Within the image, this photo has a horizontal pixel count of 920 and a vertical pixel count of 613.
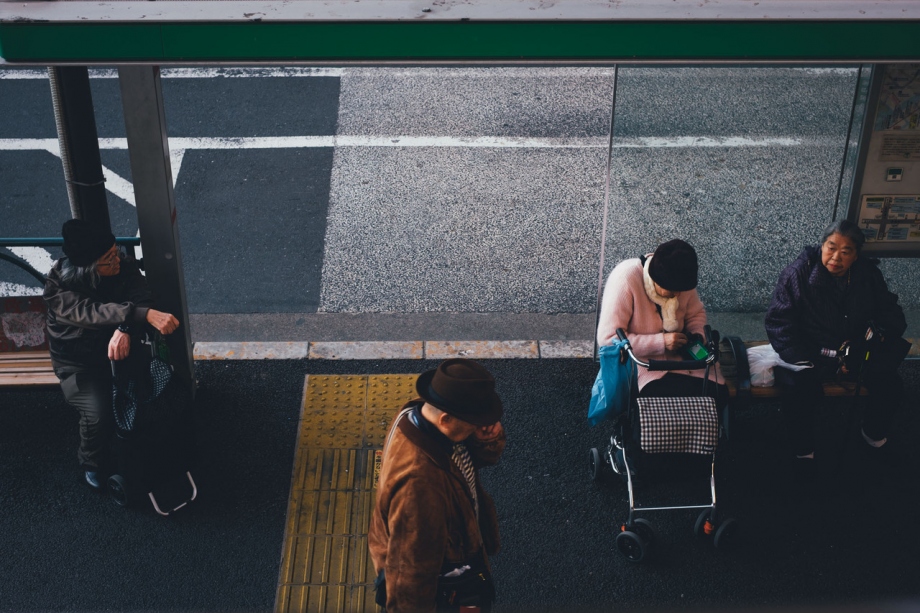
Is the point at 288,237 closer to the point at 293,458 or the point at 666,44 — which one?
the point at 293,458

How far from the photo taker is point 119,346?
508cm

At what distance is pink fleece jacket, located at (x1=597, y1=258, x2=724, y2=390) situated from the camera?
543 centimetres

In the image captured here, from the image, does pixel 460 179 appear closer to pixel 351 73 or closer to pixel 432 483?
pixel 351 73

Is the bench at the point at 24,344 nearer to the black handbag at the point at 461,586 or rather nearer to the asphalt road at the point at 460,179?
the asphalt road at the point at 460,179

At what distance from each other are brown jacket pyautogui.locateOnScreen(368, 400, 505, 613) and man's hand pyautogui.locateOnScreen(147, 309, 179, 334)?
1.84 meters

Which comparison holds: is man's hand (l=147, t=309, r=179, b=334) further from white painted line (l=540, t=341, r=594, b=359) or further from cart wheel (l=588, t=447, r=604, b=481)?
white painted line (l=540, t=341, r=594, b=359)

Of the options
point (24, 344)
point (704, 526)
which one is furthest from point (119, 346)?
point (704, 526)

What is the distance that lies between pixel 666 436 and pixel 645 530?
0.57 metres

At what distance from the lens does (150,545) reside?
5293mm

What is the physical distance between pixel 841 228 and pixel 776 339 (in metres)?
0.75

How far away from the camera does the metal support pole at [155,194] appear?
5211mm

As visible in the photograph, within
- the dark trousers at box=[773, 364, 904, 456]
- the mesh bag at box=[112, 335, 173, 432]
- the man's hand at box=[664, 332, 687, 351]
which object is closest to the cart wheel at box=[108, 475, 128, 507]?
the mesh bag at box=[112, 335, 173, 432]

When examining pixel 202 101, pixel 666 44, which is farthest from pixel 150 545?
pixel 202 101

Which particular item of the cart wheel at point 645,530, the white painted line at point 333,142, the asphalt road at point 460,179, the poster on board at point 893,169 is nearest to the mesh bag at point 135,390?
the asphalt road at point 460,179
